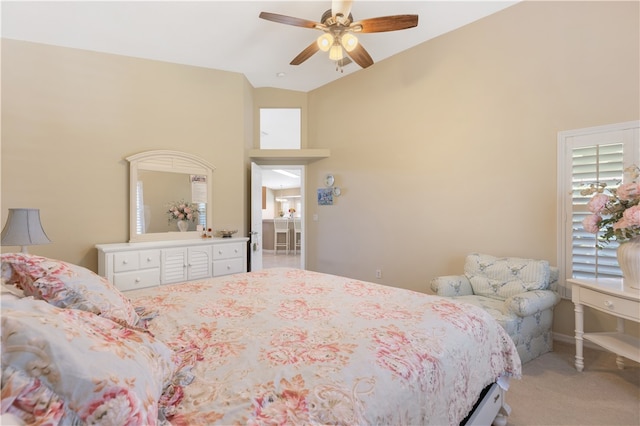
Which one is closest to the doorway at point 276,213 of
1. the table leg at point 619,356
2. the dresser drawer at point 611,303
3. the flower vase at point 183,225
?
the flower vase at point 183,225

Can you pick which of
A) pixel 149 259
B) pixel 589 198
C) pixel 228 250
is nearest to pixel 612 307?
pixel 589 198

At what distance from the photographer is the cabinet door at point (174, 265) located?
316 centimetres

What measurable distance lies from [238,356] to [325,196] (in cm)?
380

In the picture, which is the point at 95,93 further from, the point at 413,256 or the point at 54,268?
the point at 413,256

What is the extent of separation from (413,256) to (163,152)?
11.2 ft

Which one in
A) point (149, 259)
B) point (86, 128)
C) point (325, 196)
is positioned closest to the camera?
point (149, 259)

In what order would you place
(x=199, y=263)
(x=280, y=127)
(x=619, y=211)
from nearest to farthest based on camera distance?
(x=619, y=211) → (x=199, y=263) → (x=280, y=127)

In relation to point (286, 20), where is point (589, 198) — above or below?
below

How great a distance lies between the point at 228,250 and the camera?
3695 mm

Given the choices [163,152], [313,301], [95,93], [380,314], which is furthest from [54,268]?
[95,93]

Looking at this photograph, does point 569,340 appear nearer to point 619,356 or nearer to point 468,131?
point 619,356

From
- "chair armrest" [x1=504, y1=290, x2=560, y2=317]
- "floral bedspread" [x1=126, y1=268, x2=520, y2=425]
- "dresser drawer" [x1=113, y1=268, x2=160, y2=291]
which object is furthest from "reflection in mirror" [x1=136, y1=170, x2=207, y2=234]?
"chair armrest" [x1=504, y1=290, x2=560, y2=317]

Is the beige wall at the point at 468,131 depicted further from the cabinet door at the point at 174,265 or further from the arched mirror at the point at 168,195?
the cabinet door at the point at 174,265

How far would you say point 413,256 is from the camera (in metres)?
3.74
